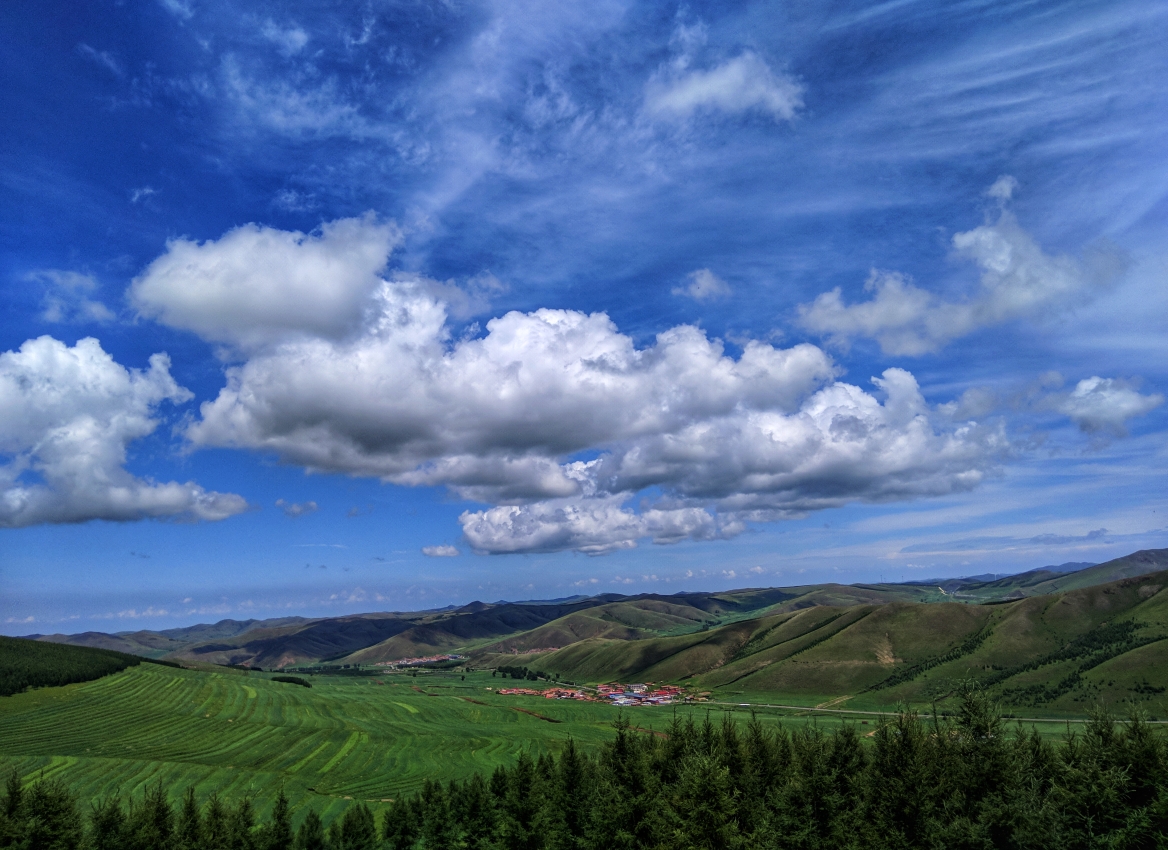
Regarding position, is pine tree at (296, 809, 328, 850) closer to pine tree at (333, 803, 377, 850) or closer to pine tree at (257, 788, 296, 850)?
pine tree at (257, 788, 296, 850)

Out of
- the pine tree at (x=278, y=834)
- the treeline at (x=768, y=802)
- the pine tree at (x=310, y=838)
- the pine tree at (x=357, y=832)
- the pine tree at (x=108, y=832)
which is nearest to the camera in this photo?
the treeline at (x=768, y=802)

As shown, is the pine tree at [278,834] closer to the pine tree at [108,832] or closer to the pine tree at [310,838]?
the pine tree at [310,838]

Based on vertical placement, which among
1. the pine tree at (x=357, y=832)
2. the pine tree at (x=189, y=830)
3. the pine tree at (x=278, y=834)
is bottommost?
the pine tree at (x=357, y=832)

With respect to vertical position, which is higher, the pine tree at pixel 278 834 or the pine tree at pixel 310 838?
the pine tree at pixel 278 834

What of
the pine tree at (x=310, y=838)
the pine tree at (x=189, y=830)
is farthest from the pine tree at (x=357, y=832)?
the pine tree at (x=189, y=830)

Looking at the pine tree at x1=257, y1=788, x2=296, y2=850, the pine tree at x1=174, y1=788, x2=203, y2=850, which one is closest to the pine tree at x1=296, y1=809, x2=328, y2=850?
the pine tree at x1=257, y1=788, x2=296, y2=850

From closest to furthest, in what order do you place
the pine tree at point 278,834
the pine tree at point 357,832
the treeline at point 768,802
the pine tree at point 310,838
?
the treeline at point 768,802
the pine tree at point 278,834
the pine tree at point 310,838
the pine tree at point 357,832

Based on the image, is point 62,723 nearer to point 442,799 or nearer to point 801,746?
point 442,799

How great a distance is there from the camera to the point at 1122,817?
193 ft

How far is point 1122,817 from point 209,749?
20633 centimetres

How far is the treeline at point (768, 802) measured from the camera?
197ft

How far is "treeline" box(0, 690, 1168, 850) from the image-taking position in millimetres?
60031

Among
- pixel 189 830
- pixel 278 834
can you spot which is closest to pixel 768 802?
pixel 278 834

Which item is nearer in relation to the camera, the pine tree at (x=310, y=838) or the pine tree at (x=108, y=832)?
the pine tree at (x=108, y=832)
